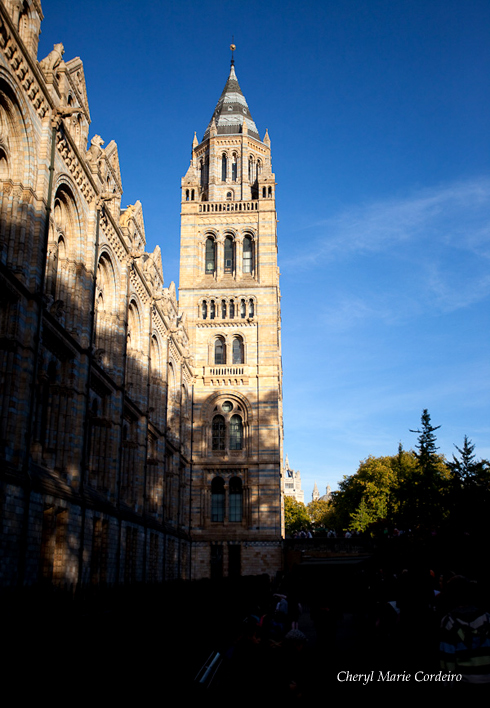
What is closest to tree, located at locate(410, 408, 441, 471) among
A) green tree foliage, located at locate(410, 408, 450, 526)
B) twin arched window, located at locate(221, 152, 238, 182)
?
green tree foliage, located at locate(410, 408, 450, 526)

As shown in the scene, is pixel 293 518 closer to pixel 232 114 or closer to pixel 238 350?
pixel 238 350

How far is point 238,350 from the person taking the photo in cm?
5091

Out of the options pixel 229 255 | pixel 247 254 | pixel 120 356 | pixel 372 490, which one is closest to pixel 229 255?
pixel 229 255

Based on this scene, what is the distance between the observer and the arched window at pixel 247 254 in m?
53.1

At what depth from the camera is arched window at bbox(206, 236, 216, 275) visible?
5322cm

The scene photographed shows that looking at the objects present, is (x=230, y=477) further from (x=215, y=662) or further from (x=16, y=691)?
(x=16, y=691)

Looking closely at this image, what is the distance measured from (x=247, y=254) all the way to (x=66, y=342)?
3259 centimetres

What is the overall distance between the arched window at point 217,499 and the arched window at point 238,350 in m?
8.75

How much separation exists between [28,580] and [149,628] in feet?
25.7

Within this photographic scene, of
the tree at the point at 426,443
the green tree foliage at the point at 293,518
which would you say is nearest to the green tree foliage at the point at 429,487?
the tree at the point at 426,443

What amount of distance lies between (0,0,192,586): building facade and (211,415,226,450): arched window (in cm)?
1398

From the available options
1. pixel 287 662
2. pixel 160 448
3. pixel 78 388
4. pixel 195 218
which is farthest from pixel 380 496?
pixel 287 662

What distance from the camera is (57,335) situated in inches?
845

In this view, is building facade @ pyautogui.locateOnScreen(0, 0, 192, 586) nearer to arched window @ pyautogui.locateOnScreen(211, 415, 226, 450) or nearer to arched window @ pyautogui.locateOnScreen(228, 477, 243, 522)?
arched window @ pyautogui.locateOnScreen(228, 477, 243, 522)
